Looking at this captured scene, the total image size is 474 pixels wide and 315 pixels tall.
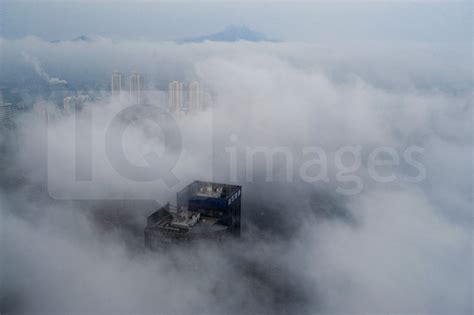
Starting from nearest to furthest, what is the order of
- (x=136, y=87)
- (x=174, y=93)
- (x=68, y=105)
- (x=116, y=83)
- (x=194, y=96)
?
1. (x=68, y=105)
2. (x=116, y=83)
3. (x=136, y=87)
4. (x=174, y=93)
5. (x=194, y=96)

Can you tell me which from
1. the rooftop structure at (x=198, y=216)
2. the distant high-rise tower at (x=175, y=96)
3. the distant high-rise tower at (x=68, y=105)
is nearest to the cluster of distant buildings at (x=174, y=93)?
the distant high-rise tower at (x=175, y=96)

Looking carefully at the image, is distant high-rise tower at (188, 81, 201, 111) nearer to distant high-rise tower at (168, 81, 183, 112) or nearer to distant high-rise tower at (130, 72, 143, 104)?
distant high-rise tower at (168, 81, 183, 112)

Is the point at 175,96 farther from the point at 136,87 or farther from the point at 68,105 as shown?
the point at 68,105

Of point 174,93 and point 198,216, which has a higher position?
point 174,93

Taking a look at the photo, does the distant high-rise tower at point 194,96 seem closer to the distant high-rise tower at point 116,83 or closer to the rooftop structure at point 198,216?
the distant high-rise tower at point 116,83

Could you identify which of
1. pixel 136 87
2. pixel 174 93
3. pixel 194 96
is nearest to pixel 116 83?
pixel 136 87

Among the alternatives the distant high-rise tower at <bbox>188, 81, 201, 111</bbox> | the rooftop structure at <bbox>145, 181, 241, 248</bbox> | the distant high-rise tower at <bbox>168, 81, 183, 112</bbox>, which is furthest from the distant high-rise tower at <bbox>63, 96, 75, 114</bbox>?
the rooftop structure at <bbox>145, 181, 241, 248</bbox>
